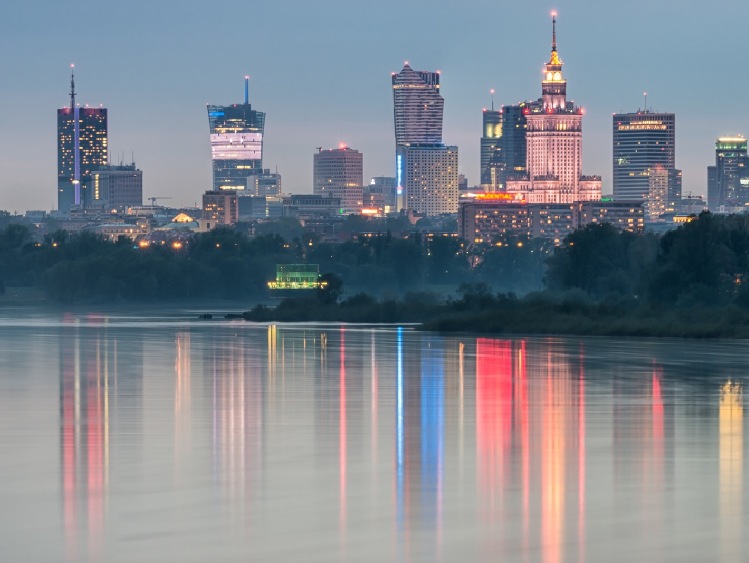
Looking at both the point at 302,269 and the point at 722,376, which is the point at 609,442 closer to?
the point at 722,376

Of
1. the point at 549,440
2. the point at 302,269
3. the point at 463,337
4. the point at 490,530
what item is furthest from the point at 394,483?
the point at 302,269

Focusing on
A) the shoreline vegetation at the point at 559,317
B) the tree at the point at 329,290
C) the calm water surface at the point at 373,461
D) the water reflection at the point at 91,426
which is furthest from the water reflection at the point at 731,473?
the tree at the point at 329,290

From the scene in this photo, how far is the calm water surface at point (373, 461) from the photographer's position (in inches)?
947

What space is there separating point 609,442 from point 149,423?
11666 millimetres

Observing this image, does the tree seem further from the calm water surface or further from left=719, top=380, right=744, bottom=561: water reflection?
left=719, top=380, right=744, bottom=561: water reflection

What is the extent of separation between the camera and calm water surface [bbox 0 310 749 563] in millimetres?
24047

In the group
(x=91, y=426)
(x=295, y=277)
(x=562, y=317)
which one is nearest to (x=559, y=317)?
(x=562, y=317)

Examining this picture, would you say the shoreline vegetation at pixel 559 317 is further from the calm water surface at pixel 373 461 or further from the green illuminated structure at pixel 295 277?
the green illuminated structure at pixel 295 277

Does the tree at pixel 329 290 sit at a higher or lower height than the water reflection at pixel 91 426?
higher

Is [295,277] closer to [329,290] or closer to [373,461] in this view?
[329,290]

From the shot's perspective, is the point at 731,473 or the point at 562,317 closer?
the point at 731,473

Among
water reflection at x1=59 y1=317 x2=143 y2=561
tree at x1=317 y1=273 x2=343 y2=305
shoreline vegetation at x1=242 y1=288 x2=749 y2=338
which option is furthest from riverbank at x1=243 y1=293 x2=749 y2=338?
water reflection at x1=59 y1=317 x2=143 y2=561

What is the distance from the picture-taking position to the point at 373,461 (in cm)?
3272

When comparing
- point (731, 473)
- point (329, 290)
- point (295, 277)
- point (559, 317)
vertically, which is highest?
point (295, 277)
